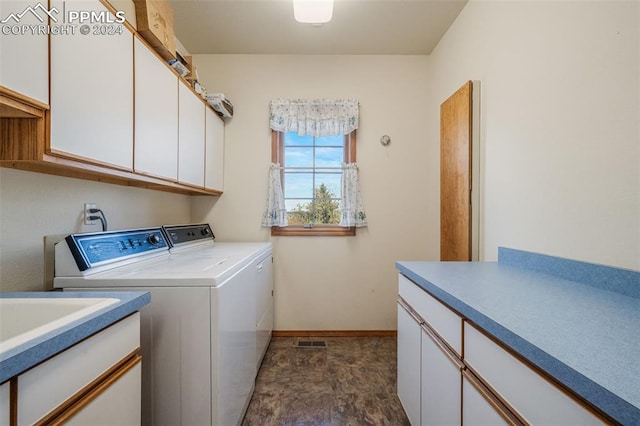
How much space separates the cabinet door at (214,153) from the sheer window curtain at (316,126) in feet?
Answer: 1.54

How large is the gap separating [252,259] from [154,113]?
103cm

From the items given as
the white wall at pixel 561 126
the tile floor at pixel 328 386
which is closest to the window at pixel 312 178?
the tile floor at pixel 328 386

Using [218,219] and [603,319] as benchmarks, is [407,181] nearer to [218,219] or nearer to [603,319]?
[218,219]

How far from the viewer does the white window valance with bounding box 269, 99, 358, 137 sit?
2668 mm

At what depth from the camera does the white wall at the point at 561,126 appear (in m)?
0.97

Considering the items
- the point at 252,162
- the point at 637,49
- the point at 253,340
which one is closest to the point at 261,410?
the point at 253,340

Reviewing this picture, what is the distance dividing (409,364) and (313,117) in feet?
7.16

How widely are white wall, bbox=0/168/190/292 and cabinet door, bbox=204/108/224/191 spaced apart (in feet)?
2.54

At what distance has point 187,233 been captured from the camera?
220 cm

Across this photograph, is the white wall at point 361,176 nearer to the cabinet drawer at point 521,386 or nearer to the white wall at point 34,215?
the white wall at point 34,215

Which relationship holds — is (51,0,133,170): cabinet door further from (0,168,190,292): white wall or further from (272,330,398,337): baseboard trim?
(272,330,398,337): baseboard trim

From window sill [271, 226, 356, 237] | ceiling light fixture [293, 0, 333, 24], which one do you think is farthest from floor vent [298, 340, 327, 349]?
ceiling light fixture [293, 0, 333, 24]

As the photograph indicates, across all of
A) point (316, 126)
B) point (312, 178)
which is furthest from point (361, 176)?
point (316, 126)

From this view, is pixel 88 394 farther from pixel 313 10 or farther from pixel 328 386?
pixel 313 10
